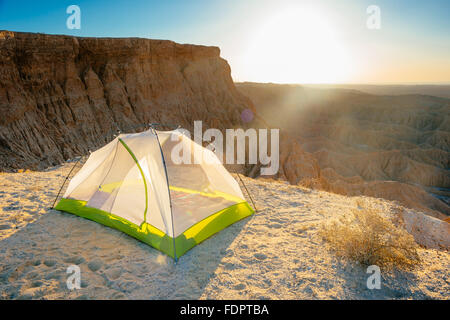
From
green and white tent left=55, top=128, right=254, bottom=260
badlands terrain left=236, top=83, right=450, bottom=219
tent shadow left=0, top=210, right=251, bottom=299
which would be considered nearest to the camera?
tent shadow left=0, top=210, right=251, bottom=299

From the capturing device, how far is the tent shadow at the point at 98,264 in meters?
3.21

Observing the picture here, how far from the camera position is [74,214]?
530 cm

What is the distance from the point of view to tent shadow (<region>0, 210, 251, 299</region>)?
3.21 m

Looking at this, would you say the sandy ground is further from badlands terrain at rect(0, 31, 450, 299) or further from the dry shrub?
the dry shrub

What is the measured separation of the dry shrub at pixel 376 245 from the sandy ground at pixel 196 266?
0.15 metres

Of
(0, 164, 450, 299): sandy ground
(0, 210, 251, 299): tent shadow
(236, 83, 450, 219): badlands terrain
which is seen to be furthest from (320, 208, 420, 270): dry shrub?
(236, 83, 450, 219): badlands terrain

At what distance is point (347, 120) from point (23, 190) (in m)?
63.0

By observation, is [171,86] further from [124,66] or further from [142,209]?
[142,209]

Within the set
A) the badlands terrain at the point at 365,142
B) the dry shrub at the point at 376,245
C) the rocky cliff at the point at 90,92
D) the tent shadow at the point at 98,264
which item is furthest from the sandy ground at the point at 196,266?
the rocky cliff at the point at 90,92

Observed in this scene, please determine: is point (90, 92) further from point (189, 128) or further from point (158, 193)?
point (158, 193)

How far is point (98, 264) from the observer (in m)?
3.76

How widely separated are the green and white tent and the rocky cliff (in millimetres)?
12073

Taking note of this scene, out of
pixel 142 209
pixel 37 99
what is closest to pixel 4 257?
pixel 142 209

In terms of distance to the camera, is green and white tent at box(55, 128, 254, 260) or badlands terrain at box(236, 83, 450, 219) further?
badlands terrain at box(236, 83, 450, 219)
